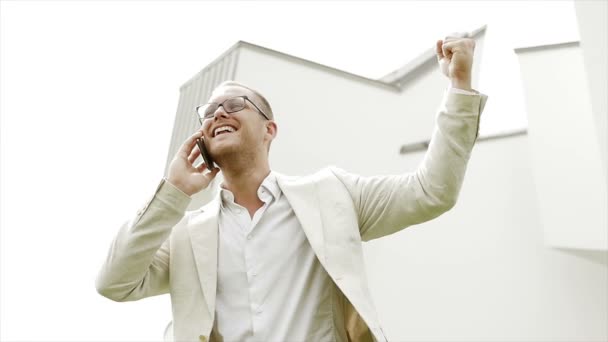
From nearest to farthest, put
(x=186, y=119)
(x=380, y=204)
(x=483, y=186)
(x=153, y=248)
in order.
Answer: (x=153, y=248), (x=380, y=204), (x=186, y=119), (x=483, y=186)

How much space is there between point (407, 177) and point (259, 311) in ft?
1.72

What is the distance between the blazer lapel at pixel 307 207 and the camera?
52.6 inches

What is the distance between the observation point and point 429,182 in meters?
1.30

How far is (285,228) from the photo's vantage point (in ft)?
4.72

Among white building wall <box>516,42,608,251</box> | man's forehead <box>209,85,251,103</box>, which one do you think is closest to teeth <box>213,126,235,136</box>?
man's forehead <box>209,85,251,103</box>

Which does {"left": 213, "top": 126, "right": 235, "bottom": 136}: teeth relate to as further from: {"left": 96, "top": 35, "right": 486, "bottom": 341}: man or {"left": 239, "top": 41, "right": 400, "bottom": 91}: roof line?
{"left": 239, "top": 41, "right": 400, "bottom": 91}: roof line

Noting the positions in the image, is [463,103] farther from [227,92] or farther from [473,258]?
[473,258]

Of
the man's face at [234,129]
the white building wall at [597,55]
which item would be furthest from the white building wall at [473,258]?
the man's face at [234,129]

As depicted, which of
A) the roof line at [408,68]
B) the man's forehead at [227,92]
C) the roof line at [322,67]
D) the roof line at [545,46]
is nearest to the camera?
the man's forehead at [227,92]

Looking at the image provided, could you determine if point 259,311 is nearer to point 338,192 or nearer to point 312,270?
point 312,270

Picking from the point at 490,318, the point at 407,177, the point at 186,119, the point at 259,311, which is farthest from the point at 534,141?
the point at 259,311

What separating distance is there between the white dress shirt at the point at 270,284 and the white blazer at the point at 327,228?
1.8 inches

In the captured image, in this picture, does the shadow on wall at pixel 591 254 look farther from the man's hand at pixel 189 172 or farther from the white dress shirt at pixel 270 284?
the man's hand at pixel 189 172

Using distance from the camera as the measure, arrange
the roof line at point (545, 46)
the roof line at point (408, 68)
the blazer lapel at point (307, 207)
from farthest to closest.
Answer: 1. the roof line at point (408, 68)
2. the roof line at point (545, 46)
3. the blazer lapel at point (307, 207)
